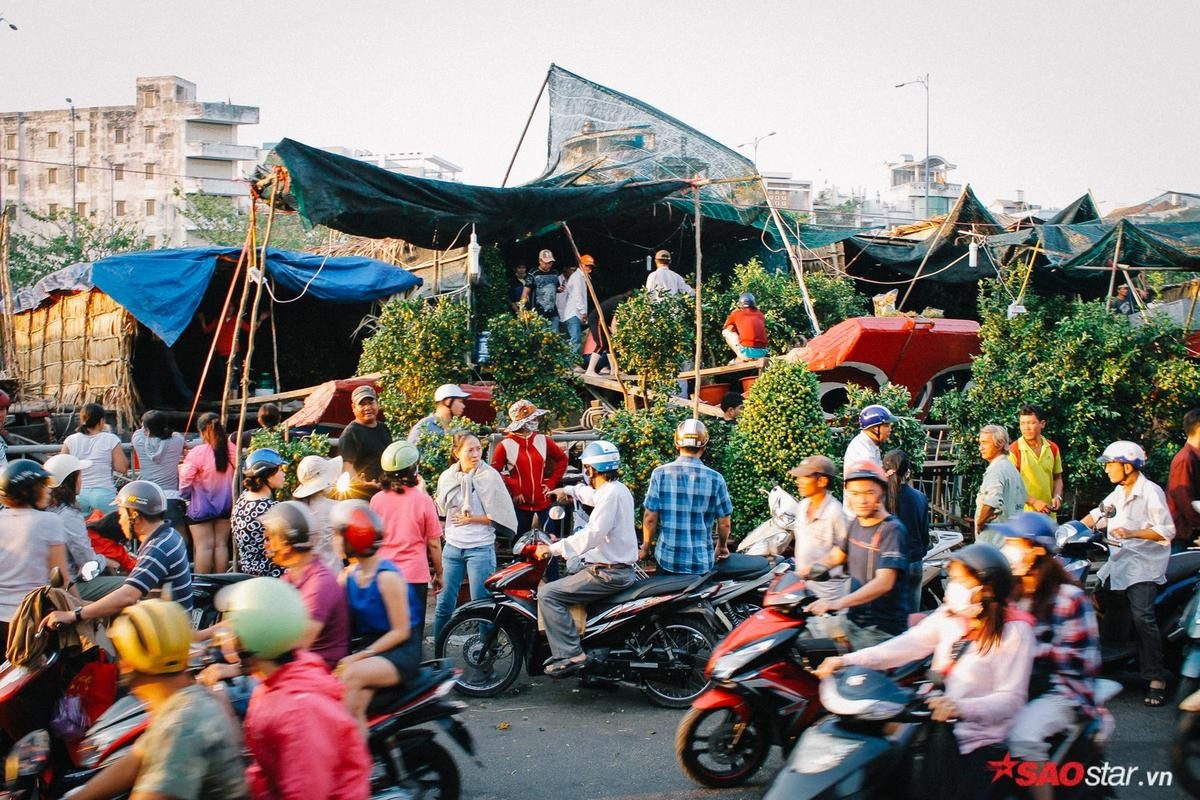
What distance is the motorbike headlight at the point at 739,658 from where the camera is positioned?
197 inches

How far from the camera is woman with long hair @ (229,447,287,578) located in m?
6.79

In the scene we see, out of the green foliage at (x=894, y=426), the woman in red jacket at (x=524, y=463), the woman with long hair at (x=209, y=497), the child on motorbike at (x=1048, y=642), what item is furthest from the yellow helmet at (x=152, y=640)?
the green foliage at (x=894, y=426)

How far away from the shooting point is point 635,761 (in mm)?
5688

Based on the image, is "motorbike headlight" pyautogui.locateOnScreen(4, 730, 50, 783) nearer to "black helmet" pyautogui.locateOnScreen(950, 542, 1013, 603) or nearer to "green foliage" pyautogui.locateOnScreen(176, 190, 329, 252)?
"black helmet" pyautogui.locateOnScreen(950, 542, 1013, 603)

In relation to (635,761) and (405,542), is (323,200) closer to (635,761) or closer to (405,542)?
(405,542)

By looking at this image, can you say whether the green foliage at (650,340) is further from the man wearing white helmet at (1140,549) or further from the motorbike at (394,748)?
the motorbike at (394,748)

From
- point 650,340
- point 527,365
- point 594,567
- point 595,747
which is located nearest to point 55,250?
point 527,365

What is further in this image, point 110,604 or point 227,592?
point 110,604

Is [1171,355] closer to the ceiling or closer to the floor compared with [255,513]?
closer to the ceiling

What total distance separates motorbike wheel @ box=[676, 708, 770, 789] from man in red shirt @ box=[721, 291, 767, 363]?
7078 mm

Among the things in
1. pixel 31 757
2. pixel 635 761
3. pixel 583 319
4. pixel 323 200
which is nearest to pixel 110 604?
pixel 31 757

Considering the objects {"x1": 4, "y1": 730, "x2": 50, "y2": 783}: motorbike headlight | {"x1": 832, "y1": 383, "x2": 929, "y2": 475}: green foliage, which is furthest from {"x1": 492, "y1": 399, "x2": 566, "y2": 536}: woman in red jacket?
{"x1": 4, "y1": 730, "x2": 50, "y2": 783}: motorbike headlight

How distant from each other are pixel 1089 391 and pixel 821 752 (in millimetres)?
7603

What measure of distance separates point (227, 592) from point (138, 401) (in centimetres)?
1089
